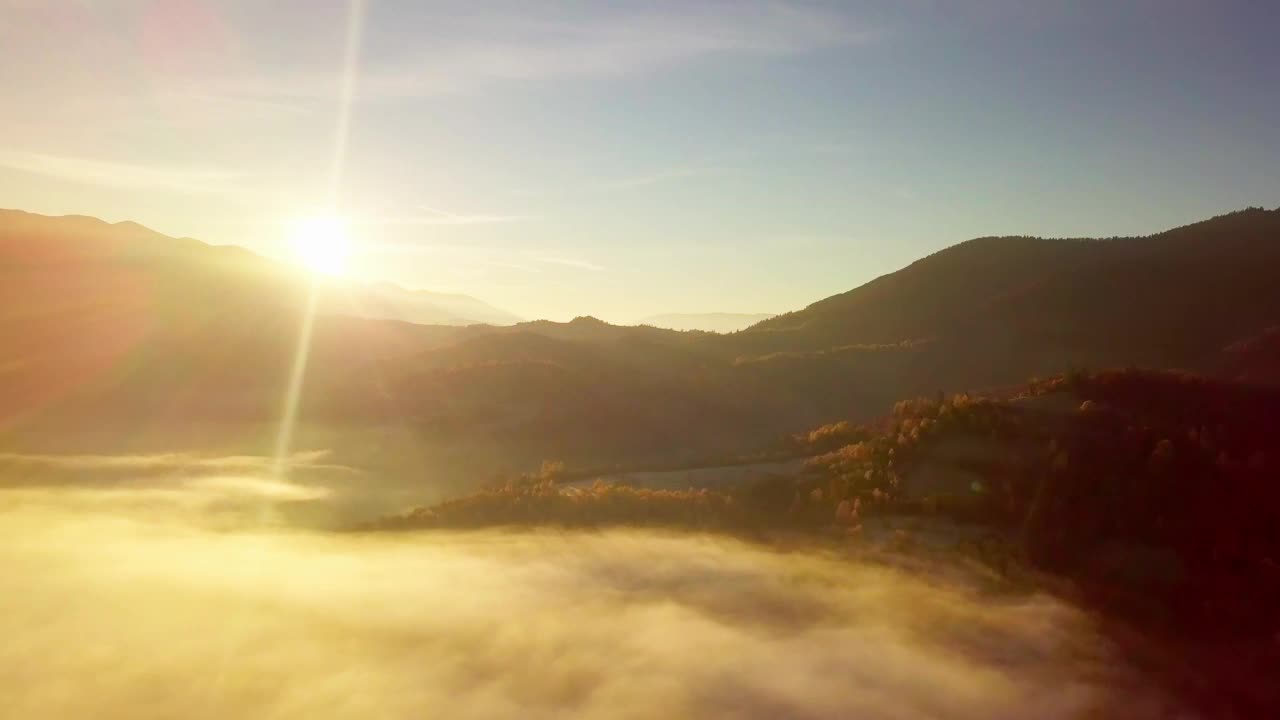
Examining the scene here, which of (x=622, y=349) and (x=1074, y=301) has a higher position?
(x=1074, y=301)

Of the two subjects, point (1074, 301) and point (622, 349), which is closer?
point (622, 349)

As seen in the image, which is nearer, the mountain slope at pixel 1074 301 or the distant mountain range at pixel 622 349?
the distant mountain range at pixel 622 349

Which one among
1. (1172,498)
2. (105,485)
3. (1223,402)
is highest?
(1223,402)

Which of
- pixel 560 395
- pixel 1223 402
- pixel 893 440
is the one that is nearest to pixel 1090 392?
pixel 1223 402

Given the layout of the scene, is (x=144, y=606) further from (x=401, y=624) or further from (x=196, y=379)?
(x=196, y=379)

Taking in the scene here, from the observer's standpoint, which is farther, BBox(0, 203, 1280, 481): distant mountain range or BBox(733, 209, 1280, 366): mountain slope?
BBox(733, 209, 1280, 366): mountain slope

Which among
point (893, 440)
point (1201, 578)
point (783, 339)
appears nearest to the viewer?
point (1201, 578)

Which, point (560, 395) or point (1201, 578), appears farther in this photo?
point (560, 395)

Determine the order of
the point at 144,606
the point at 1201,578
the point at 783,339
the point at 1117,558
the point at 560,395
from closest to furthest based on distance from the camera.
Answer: the point at 144,606 → the point at 1201,578 → the point at 1117,558 → the point at 560,395 → the point at 783,339
